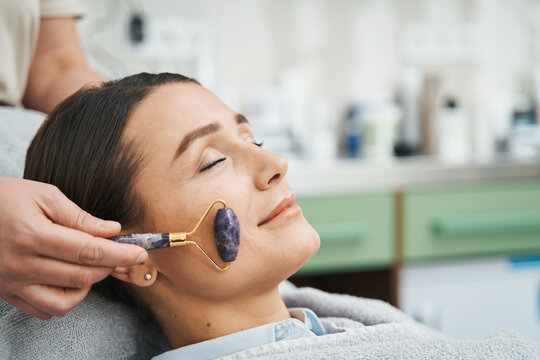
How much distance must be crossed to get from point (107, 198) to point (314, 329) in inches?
15.8

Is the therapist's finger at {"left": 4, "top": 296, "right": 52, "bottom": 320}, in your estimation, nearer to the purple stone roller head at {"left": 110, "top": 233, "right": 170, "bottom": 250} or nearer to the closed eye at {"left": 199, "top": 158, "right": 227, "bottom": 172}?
the purple stone roller head at {"left": 110, "top": 233, "right": 170, "bottom": 250}

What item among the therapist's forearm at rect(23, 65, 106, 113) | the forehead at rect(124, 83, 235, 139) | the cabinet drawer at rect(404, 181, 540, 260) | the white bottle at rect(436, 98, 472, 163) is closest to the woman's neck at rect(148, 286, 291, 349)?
the forehead at rect(124, 83, 235, 139)

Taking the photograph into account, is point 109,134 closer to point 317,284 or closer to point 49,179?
point 49,179

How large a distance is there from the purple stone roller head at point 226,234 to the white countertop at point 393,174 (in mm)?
1116

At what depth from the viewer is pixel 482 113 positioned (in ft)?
8.13

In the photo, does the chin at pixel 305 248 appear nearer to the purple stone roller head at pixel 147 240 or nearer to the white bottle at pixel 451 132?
the purple stone roller head at pixel 147 240

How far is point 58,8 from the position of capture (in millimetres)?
1168

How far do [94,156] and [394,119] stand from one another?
70.6 inches

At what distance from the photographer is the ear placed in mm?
798

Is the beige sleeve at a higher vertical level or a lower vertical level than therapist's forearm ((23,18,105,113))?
higher

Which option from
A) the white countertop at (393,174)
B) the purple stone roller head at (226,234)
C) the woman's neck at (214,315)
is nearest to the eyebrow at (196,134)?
the purple stone roller head at (226,234)

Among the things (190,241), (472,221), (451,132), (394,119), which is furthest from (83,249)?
(451,132)

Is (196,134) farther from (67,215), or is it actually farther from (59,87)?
(59,87)

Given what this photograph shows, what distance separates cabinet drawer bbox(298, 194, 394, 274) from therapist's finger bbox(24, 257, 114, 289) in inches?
51.5
